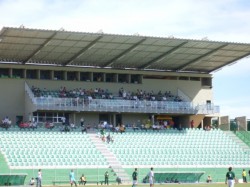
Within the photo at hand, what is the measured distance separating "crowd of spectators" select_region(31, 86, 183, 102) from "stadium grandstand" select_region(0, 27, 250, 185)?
0.31 ft

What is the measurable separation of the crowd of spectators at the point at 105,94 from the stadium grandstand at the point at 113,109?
3.7 inches

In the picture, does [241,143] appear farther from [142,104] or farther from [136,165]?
[136,165]

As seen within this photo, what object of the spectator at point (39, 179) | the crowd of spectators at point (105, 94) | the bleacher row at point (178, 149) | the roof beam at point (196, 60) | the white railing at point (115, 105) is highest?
the roof beam at point (196, 60)

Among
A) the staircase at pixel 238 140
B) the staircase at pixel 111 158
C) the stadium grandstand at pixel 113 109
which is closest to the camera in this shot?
the staircase at pixel 111 158

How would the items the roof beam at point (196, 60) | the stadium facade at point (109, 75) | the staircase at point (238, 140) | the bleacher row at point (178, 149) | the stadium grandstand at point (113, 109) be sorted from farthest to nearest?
the staircase at point (238, 140), the roof beam at point (196, 60), the stadium facade at point (109, 75), the bleacher row at point (178, 149), the stadium grandstand at point (113, 109)

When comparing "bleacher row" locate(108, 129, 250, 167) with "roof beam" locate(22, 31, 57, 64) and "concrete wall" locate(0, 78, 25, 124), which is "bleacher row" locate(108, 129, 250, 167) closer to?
"concrete wall" locate(0, 78, 25, 124)

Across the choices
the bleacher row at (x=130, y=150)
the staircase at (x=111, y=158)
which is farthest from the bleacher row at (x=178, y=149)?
the staircase at (x=111, y=158)

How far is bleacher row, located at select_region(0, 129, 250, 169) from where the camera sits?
168 feet

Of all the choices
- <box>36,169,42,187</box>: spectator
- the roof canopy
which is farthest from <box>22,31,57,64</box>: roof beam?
<box>36,169,42,187</box>: spectator

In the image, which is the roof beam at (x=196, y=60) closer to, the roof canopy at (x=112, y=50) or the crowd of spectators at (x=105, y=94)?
the roof canopy at (x=112, y=50)

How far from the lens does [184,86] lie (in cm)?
6781

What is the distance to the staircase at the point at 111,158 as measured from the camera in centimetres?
5109

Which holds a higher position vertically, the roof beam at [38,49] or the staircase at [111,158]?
the roof beam at [38,49]

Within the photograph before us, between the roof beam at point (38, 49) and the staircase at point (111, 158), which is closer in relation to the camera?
the staircase at point (111, 158)
